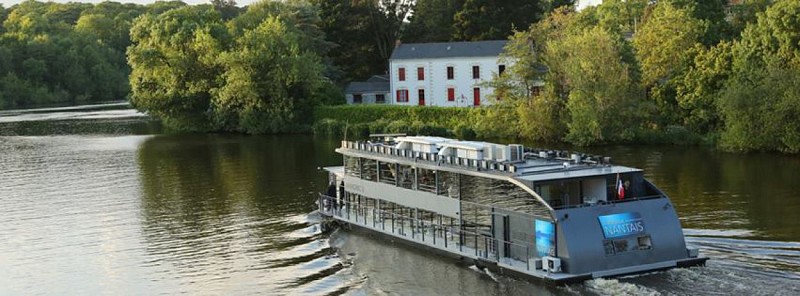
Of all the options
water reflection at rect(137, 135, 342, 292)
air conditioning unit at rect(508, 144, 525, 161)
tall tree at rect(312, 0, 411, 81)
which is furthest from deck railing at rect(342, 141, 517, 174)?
tall tree at rect(312, 0, 411, 81)

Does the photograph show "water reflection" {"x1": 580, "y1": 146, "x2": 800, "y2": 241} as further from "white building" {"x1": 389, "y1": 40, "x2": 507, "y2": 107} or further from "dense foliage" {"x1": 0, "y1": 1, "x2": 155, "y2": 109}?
"dense foliage" {"x1": 0, "y1": 1, "x2": 155, "y2": 109}

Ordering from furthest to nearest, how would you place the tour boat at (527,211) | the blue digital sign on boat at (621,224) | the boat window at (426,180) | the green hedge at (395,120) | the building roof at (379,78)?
1. the building roof at (379,78)
2. the green hedge at (395,120)
3. the boat window at (426,180)
4. the blue digital sign on boat at (621,224)
5. the tour boat at (527,211)

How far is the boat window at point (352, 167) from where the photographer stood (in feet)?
131

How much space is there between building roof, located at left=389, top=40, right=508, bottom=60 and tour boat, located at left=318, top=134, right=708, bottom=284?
52.8 m

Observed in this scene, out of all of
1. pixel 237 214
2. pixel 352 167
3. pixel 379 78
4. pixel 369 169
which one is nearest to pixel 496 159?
pixel 369 169

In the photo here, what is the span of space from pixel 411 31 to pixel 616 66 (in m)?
47.6

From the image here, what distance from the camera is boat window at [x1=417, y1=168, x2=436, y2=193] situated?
35250 mm

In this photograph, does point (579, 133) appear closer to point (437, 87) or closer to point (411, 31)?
point (437, 87)

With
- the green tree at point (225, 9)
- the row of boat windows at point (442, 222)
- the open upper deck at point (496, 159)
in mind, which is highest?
the green tree at point (225, 9)

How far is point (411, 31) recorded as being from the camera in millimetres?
113812

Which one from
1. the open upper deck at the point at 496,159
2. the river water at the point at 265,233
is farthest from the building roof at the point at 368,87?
the open upper deck at the point at 496,159

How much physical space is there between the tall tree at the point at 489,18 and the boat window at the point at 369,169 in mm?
65757

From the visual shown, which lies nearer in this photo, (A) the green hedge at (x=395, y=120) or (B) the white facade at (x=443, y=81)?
(A) the green hedge at (x=395, y=120)

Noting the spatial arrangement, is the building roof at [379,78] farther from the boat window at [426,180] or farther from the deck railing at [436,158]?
the boat window at [426,180]
